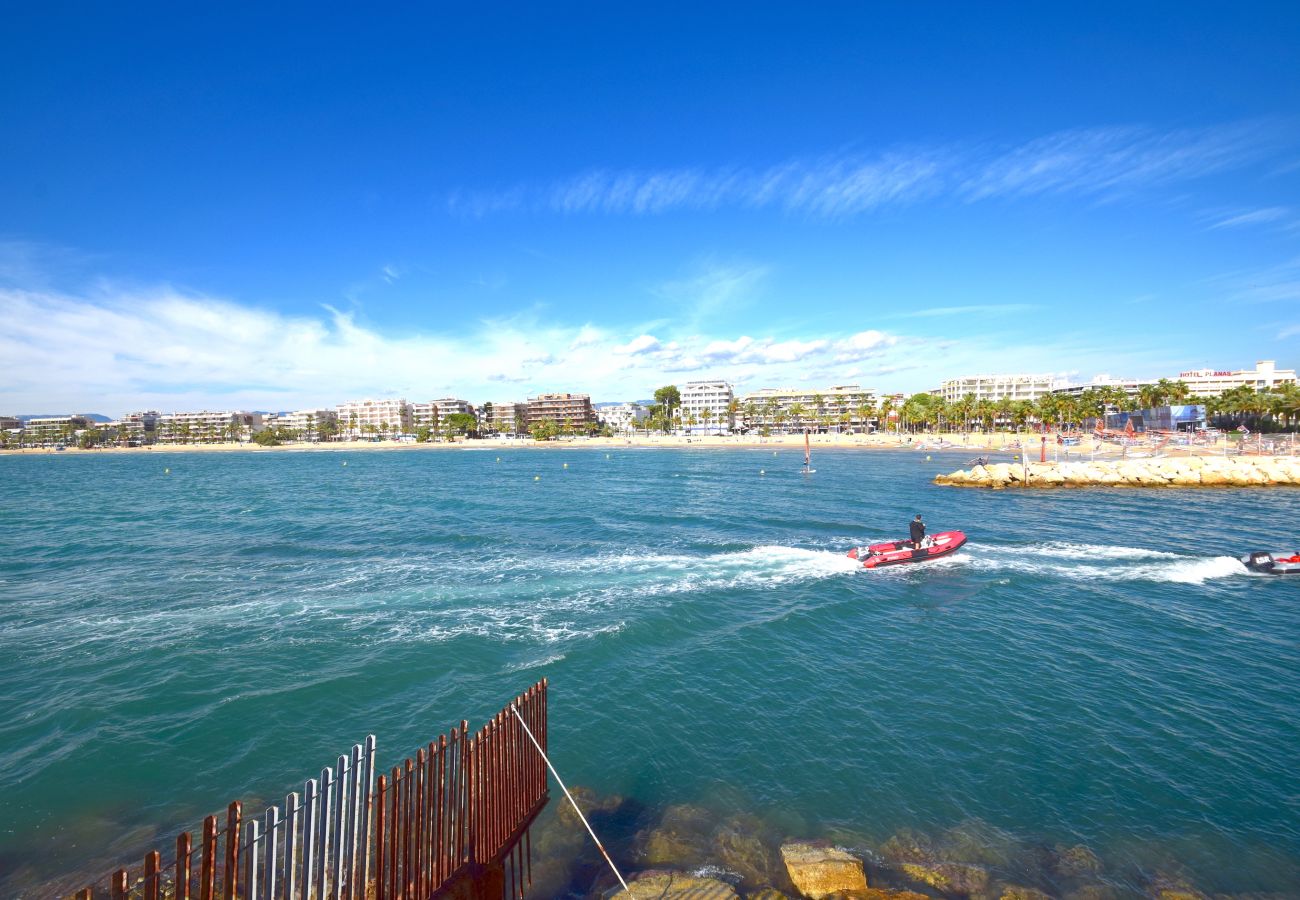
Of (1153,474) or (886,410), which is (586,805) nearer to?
(1153,474)

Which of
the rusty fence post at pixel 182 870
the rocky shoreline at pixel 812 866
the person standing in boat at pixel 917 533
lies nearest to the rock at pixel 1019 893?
the rocky shoreline at pixel 812 866

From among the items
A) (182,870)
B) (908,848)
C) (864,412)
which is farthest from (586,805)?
(864,412)

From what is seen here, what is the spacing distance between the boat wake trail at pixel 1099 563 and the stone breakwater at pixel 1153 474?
28998 mm

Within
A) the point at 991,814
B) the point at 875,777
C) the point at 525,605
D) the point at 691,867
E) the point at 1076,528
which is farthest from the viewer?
the point at 1076,528

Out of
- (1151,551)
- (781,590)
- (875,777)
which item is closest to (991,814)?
(875,777)

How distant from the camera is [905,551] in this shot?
95.1 feet

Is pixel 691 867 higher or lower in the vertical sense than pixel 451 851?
lower

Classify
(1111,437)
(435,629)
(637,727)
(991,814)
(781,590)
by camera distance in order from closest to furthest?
(991,814) < (637,727) < (435,629) < (781,590) < (1111,437)

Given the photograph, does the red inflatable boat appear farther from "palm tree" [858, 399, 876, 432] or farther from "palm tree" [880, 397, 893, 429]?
"palm tree" [858, 399, 876, 432]

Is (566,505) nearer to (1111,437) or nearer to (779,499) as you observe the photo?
(779,499)

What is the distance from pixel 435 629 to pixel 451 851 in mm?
13613

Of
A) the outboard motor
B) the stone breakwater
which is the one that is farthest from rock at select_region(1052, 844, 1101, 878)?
the stone breakwater

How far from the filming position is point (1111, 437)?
354 feet

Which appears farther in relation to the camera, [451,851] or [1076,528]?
[1076,528]
